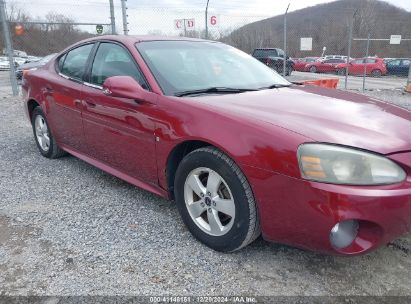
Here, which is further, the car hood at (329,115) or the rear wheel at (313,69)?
the rear wheel at (313,69)

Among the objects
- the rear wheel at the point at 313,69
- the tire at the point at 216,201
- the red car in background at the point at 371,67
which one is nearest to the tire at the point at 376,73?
the red car in background at the point at 371,67

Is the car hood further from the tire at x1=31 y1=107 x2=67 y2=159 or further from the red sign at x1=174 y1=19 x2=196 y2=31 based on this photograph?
the red sign at x1=174 y1=19 x2=196 y2=31

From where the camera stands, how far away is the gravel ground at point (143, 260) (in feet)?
7.02

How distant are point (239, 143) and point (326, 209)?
597 millimetres

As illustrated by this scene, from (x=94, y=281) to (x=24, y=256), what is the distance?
603 millimetres

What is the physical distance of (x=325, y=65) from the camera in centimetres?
2697

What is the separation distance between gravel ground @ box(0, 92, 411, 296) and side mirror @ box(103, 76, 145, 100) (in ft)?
3.17

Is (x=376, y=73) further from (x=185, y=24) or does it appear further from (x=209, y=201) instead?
(x=209, y=201)

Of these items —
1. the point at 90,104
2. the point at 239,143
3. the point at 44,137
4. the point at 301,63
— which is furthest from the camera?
the point at 301,63

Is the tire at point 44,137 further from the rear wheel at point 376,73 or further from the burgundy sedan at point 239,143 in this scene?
the rear wheel at point 376,73

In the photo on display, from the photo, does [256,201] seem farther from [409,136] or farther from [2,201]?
[2,201]

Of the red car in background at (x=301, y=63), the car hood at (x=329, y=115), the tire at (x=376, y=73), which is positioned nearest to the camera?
the car hood at (x=329, y=115)

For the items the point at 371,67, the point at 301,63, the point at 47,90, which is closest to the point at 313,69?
the point at 301,63

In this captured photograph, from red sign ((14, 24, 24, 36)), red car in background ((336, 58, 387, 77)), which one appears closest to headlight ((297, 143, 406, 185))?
red sign ((14, 24, 24, 36))
